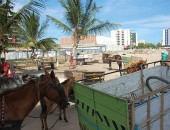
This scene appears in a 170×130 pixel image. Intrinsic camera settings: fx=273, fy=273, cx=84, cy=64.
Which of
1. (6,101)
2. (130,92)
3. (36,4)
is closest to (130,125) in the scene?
(6,101)

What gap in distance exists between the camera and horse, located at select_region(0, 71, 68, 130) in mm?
4715

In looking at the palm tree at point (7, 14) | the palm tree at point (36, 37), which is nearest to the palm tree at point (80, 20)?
the palm tree at point (36, 37)

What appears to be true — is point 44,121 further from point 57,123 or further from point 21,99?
point 21,99

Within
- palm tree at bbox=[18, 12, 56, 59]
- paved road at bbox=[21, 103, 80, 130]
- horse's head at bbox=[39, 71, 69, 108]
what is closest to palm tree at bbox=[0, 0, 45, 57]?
paved road at bbox=[21, 103, 80, 130]

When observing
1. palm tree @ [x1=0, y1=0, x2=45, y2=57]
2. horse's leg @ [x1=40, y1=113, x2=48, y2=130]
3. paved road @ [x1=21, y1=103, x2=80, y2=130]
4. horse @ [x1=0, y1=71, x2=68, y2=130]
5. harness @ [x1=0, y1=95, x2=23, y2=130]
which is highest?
palm tree @ [x1=0, y1=0, x2=45, y2=57]

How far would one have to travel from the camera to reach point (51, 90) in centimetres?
525

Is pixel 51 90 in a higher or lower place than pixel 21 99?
higher

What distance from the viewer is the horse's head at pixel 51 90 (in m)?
5.16

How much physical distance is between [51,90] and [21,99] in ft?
2.03

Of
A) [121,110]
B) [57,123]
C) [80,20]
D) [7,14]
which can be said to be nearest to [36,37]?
[80,20]

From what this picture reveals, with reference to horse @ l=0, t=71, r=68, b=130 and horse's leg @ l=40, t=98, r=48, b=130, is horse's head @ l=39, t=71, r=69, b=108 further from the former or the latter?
horse's leg @ l=40, t=98, r=48, b=130

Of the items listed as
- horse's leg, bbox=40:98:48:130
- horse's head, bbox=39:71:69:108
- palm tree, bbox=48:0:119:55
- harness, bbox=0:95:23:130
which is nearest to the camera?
harness, bbox=0:95:23:130

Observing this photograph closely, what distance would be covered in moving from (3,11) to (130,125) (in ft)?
29.5

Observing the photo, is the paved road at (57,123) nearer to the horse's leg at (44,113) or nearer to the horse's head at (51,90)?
the horse's leg at (44,113)
